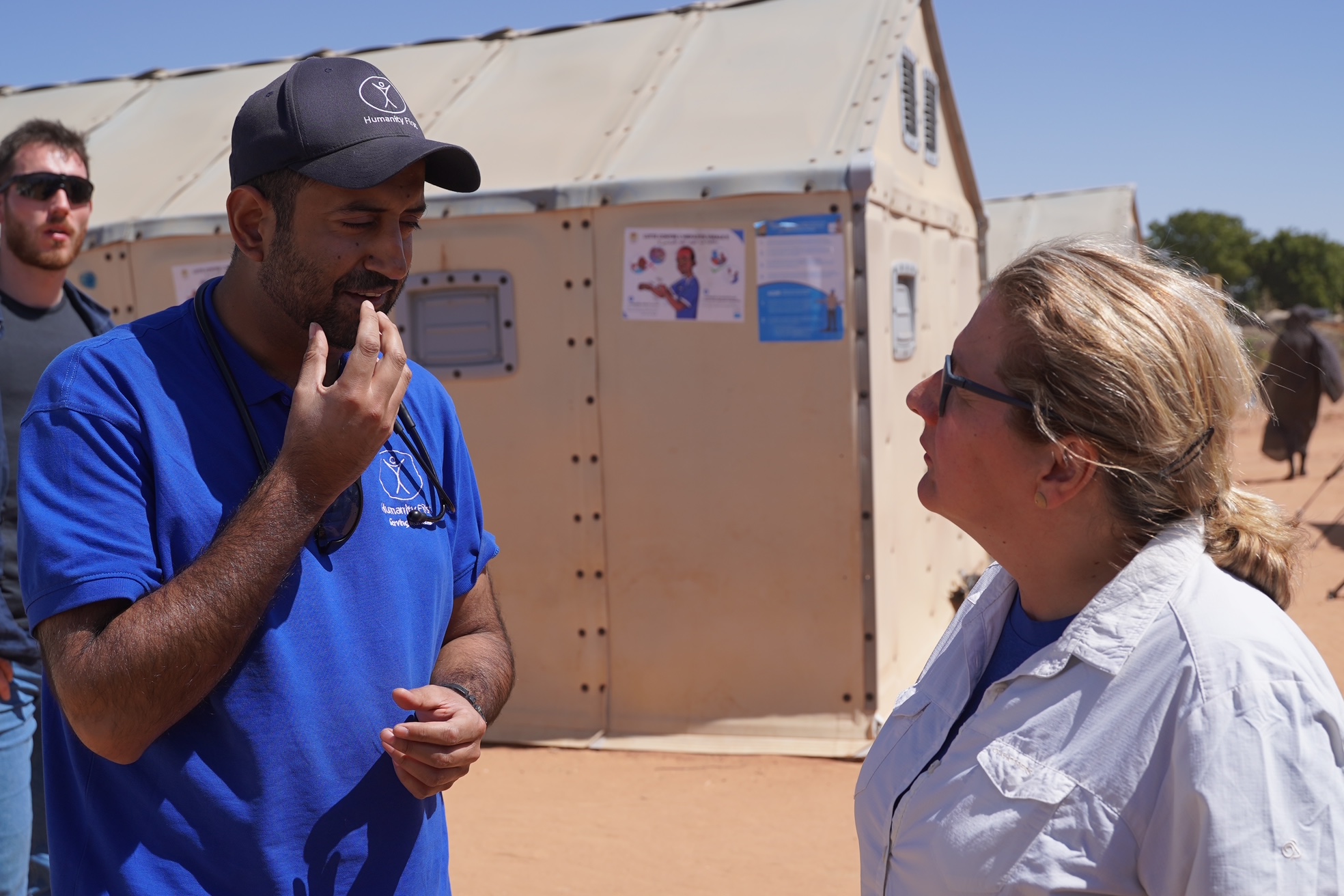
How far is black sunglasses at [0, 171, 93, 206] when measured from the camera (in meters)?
3.25

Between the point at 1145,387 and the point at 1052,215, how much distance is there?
707 inches

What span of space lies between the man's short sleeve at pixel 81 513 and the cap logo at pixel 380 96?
0.68m

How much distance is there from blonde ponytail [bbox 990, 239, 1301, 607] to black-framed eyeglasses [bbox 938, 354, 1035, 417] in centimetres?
2

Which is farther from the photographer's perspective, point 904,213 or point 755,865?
point 904,213

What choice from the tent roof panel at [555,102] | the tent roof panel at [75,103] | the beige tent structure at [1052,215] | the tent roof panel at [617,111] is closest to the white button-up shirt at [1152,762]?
the tent roof panel at [617,111]

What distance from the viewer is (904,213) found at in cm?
604

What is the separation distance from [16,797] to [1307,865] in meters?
2.76

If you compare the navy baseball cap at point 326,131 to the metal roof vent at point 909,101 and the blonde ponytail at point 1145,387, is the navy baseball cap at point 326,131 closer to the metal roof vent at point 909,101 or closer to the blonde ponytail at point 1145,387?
the blonde ponytail at point 1145,387

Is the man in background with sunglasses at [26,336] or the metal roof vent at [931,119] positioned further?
the metal roof vent at [931,119]

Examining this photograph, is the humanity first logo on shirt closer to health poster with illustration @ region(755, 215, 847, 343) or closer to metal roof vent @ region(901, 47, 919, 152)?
health poster with illustration @ region(755, 215, 847, 343)

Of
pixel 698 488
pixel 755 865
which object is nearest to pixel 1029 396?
pixel 755 865

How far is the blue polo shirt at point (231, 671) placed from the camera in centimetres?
152

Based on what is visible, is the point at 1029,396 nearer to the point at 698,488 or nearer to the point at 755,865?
the point at 755,865

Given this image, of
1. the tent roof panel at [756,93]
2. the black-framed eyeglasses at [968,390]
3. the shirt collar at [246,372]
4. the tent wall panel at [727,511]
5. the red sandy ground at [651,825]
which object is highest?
the tent roof panel at [756,93]
